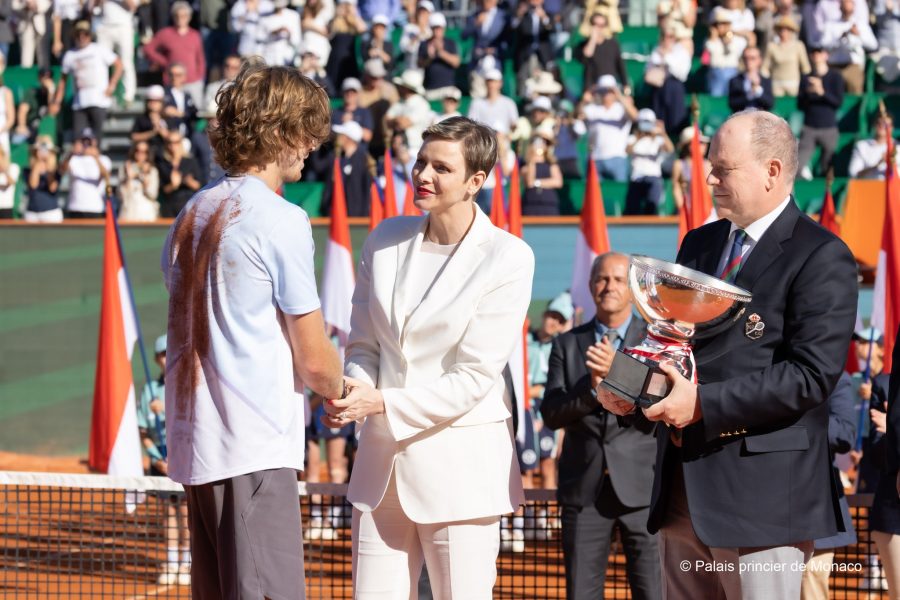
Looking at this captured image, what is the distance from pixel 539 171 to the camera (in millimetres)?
14633

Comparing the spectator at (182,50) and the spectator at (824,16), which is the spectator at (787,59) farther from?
the spectator at (182,50)

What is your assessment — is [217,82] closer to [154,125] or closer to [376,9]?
[154,125]

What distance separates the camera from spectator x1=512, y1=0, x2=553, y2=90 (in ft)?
56.6

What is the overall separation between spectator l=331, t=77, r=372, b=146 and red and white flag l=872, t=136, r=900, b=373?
291 inches

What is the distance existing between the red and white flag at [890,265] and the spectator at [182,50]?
10.5 m

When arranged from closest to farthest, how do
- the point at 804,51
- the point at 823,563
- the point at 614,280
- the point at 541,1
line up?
the point at 823,563
the point at 614,280
the point at 804,51
the point at 541,1

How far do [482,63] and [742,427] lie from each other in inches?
540

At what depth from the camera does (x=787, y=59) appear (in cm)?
1630

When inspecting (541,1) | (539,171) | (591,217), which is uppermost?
(541,1)

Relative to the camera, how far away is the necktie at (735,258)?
376cm

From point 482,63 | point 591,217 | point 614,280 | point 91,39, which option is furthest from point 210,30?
point 614,280

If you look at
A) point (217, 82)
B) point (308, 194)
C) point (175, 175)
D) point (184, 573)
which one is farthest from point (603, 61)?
point (184, 573)

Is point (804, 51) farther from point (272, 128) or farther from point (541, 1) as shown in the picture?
point (272, 128)

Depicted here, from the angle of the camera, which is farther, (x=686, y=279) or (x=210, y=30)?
(x=210, y=30)
